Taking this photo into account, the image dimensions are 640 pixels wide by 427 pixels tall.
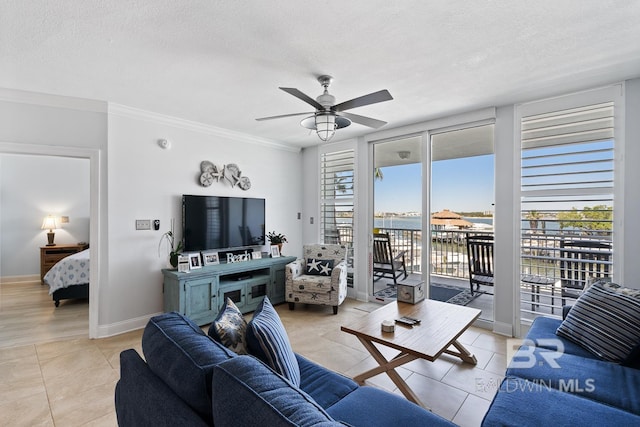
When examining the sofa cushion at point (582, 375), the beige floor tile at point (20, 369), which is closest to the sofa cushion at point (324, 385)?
the sofa cushion at point (582, 375)

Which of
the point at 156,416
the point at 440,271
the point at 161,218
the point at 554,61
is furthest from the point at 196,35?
the point at 440,271

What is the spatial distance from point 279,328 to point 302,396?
68 centimetres

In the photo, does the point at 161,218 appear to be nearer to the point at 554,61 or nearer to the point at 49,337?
the point at 49,337

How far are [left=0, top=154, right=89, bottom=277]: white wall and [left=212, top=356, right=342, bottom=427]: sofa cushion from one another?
698cm

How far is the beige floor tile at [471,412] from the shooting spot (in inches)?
73.6

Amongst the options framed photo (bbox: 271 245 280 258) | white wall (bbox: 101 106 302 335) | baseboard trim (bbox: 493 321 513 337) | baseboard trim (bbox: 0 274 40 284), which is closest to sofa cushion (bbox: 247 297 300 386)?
white wall (bbox: 101 106 302 335)

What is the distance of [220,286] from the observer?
3615mm


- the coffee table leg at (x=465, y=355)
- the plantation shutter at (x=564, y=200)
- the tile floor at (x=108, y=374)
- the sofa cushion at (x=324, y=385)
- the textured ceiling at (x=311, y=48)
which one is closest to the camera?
the sofa cushion at (x=324, y=385)

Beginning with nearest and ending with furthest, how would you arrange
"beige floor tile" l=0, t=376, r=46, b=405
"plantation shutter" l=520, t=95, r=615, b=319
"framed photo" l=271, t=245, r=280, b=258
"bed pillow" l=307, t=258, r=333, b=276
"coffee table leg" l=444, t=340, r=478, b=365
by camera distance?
"beige floor tile" l=0, t=376, r=46, b=405 → "coffee table leg" l=444, t=340, r=478, b=365 → "plantation shutter" l=520, t=95, r=615, b=319 → "bed pillow" l=307, t=258, r=333, b=276 → "framed photo" l=271, t=245, r=280, b=258

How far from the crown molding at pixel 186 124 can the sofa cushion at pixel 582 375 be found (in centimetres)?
399

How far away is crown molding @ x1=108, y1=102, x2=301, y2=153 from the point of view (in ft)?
10.6

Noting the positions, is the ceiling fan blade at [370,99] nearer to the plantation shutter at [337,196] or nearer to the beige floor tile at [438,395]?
the beige floor tile at [438,395]

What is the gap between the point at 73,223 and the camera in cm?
608
